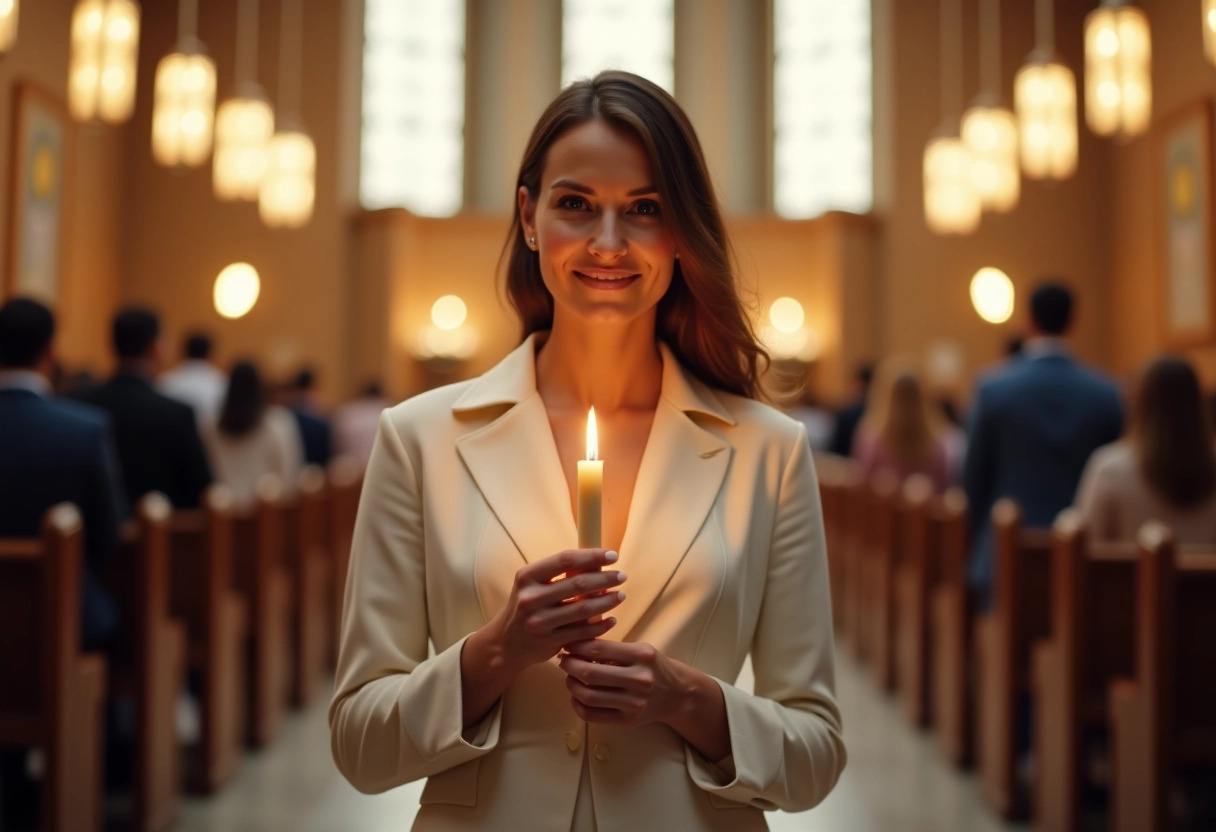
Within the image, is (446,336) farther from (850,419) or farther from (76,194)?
(850,419)

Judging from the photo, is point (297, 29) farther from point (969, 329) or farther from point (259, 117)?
point (969, 329)

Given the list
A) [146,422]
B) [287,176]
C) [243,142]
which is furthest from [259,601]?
[287,176]

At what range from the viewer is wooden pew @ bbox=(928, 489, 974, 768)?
516 cm

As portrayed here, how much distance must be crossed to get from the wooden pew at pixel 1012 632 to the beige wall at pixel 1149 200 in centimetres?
900

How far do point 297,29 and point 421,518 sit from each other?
50.4 ft

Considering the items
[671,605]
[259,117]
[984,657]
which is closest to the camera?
[671,605]

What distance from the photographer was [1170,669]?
3.32 m

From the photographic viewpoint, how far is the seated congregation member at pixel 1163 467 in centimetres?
399

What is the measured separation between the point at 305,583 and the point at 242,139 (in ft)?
15.1

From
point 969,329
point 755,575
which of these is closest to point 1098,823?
point 755,575

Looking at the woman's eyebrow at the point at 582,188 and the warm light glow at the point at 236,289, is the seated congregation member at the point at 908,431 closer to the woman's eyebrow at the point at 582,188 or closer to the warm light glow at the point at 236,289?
the woman's eyebrow at the point at 582,188

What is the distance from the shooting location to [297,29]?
614 inches

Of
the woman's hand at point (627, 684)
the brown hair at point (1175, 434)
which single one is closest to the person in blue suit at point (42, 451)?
the woman's hand at point (627, 684)

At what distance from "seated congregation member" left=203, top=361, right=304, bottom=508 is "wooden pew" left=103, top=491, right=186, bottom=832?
2.12 meters
